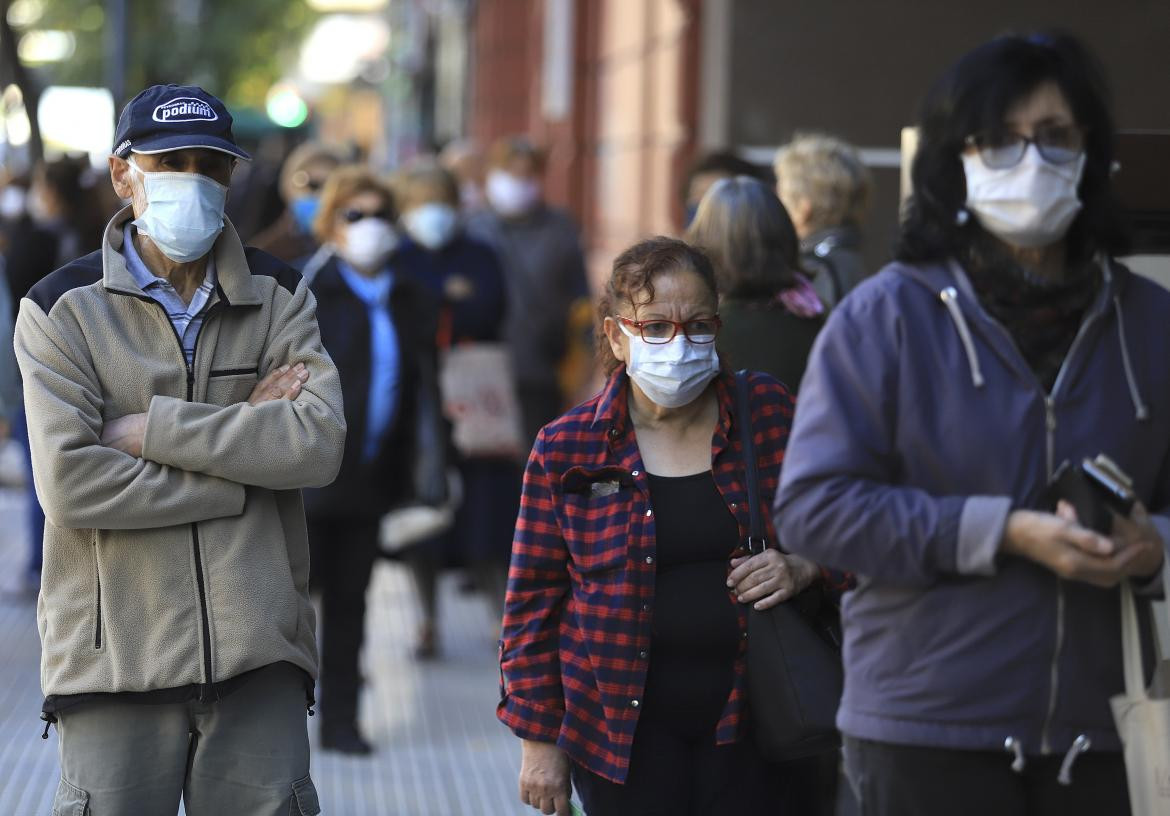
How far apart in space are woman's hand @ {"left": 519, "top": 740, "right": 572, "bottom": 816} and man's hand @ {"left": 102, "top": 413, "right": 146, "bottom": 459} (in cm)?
96

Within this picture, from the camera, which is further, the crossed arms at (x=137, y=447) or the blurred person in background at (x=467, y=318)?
the blurred person in background at (x=467, y=318)

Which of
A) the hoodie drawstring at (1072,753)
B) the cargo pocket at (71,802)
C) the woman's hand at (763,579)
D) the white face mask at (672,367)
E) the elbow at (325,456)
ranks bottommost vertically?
the cargo pocket at (71,802)

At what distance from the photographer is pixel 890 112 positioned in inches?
347

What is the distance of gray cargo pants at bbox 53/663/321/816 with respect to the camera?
375 centimetres

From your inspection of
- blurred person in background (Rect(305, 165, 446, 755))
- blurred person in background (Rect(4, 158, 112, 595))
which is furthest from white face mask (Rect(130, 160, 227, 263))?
blurred person in background (Rect(4, 158, 112, 595))

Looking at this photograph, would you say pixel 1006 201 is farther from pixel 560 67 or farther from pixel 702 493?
pixel 560 67

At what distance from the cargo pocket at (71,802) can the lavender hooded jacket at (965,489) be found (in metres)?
1.54

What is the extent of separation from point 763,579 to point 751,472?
214 millimetres

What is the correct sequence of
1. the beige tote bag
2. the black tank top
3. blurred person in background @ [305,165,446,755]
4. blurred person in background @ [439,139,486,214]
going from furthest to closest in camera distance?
1. blurred person in background @ [439,139,486,214]
2. blurred person in background @ [305,165,446,755]
3. the black tank top
4. the beige tote bag

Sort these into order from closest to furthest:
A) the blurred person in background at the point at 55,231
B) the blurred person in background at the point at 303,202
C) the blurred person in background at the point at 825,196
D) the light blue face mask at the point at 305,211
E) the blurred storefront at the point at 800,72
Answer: the blurred person in background at the point at 825,196, the blurred person in background at the point at 303,202, the blurred storefront at the point at 800,72, the light blue face mask at the point at 305,211, the blurred person in background at the point at 55,231

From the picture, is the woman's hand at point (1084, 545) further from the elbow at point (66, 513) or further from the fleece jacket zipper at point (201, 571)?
the elbow at point (66, 513)

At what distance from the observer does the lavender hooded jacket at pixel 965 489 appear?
9.80 feet

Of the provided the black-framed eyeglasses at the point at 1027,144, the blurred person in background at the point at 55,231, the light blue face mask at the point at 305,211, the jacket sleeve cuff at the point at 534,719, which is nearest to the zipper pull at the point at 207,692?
the jacket sleeve cuff at the point at 534,719

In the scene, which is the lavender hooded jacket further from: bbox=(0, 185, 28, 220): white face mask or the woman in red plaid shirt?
bbox=(0, 185, 28, 220): white face mask
